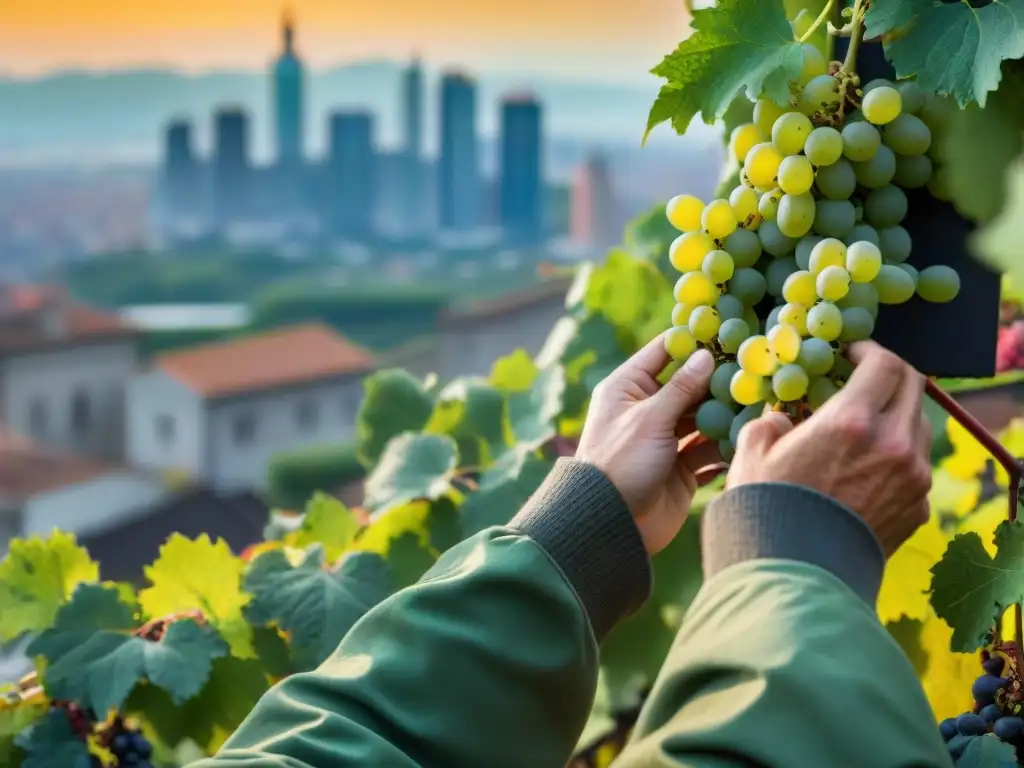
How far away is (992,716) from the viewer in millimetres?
559

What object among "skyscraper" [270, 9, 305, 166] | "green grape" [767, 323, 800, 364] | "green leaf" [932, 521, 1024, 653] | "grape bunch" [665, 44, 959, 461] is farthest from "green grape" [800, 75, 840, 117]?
"skyscraper" [270, 9, 305, 166]

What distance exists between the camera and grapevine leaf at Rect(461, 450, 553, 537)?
82 centimetres

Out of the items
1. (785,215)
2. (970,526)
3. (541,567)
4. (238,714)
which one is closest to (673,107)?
(785,215)

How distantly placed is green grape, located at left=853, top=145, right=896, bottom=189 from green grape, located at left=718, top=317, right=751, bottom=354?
0.08 metres

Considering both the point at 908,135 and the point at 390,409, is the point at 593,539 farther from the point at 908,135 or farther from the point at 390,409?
A: the point at 390,409

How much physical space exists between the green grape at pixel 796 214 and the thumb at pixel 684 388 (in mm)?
64

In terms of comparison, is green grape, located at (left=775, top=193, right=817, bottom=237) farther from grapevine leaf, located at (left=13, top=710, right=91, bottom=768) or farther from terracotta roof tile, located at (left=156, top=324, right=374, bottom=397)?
terracotta roof tile, located at (left=156, top=324, right=374, bottom=397)

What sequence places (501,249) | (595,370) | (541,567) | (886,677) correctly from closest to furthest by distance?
1. (886,677)
2. (541,567)
3. (595,370)
4. (501,249)

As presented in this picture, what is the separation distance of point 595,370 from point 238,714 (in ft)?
1.14

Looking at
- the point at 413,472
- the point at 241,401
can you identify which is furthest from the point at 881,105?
the point at 241,401

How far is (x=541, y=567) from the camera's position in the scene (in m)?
0.50

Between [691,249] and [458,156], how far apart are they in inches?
172

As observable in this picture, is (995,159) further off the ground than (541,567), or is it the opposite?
(995,159)

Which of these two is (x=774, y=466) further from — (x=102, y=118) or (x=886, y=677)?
(x=102, y=118)
